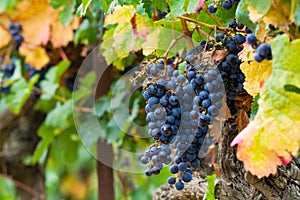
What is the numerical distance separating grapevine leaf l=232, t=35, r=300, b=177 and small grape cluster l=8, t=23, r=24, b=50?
58.8 inches

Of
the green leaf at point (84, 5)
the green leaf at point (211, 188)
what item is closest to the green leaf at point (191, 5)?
the green leaf at point (84, 5)

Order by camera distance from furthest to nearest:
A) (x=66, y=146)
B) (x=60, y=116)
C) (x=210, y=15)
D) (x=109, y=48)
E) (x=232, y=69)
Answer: (x=66, y=146) → (x=60, y=116) → (x=109, y=48) → (x=210, y=15) → (x=232, y=69)

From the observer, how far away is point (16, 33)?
2.07m

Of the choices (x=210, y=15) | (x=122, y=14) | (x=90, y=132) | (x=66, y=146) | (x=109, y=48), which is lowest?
(x=66, y=146)

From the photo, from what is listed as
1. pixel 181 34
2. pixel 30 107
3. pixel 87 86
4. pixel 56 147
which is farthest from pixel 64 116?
pixel 181 34

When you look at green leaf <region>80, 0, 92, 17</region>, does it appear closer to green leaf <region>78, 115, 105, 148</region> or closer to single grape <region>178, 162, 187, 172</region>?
single grape <region>178, 162, 187, 172</region>

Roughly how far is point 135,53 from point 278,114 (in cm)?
94

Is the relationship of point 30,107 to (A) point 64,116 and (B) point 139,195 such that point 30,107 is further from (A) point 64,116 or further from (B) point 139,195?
(B) point 139,195

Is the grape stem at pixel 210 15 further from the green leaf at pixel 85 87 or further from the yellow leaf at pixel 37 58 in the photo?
the yellow leaf at pixel 37 58

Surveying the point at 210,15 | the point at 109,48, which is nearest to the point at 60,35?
the point at 109,48

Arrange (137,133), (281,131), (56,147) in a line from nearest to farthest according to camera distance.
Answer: (281,131) < (137,133) < (56,147)

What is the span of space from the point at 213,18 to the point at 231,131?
0.67ft

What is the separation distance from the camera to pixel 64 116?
6.39ft

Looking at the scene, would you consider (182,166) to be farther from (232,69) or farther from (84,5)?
(84,5)
